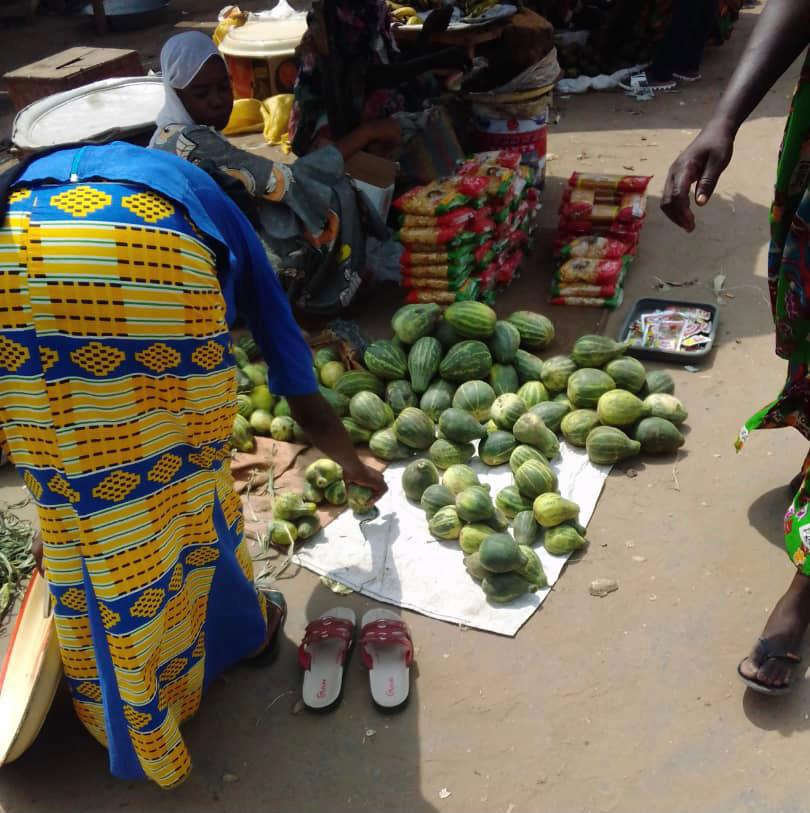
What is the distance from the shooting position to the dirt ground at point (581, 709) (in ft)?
7.66

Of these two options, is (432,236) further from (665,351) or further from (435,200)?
(665,351)

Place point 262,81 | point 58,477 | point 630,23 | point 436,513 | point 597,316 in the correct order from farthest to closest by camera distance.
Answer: point 630,23, point 262,81, point 597,316, point 436,513, point 58,477

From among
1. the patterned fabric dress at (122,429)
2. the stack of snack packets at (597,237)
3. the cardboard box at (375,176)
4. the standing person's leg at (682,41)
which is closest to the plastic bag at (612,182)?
the stack of snack packets at (597,237)

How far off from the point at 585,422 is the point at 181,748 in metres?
2.11

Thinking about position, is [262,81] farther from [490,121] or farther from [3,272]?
[3,272]

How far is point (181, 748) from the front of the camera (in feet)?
→ 7.28

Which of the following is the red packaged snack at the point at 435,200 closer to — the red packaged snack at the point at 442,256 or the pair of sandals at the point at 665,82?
the red packaged snack at the point at 442,256

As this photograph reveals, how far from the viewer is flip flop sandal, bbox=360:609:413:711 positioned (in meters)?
2.57

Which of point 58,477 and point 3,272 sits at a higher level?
point 3,272

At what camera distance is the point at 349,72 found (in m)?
5.19

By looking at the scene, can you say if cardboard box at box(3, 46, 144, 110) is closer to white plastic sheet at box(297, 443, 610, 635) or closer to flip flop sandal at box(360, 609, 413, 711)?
white plastic sheet at box(297, 443, 610, 635)

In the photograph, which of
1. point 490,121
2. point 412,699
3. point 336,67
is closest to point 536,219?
point 490,121

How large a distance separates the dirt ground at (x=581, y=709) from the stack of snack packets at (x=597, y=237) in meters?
1.33

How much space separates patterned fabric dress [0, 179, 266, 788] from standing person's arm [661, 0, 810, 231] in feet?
4.11
